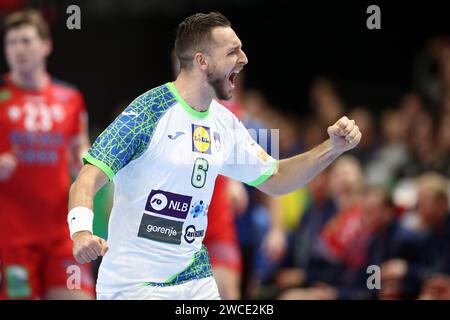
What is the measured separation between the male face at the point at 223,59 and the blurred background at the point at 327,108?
1.80m

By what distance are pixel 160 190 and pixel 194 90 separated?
23.6 inches

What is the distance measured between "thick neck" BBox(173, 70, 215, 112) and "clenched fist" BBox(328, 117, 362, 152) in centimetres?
71

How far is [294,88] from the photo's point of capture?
1423 centimetres

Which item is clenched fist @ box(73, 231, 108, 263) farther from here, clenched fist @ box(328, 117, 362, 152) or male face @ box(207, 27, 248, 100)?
clenched fist @ box(328, 117, 362, 152)

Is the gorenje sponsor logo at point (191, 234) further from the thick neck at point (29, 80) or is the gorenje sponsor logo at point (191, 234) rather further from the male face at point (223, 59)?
the thick neck at point (29, 80)

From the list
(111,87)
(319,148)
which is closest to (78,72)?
(111,87)

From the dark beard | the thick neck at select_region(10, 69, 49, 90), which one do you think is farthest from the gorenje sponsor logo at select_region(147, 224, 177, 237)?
the thick neck at select_region(10, 69, 49, 90)

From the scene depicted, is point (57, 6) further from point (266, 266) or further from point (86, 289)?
point (86, 289)

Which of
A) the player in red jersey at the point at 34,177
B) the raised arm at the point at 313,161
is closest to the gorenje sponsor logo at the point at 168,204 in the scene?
the raised arm at the point at 313,161

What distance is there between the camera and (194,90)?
5.56m

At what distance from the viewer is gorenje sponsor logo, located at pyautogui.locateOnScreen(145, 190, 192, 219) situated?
213 inches

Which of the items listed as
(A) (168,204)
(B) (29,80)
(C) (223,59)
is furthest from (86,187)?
(B) (29,80)

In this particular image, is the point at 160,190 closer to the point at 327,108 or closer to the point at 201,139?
the point at 201,139

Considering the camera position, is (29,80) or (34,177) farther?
(29,80)
